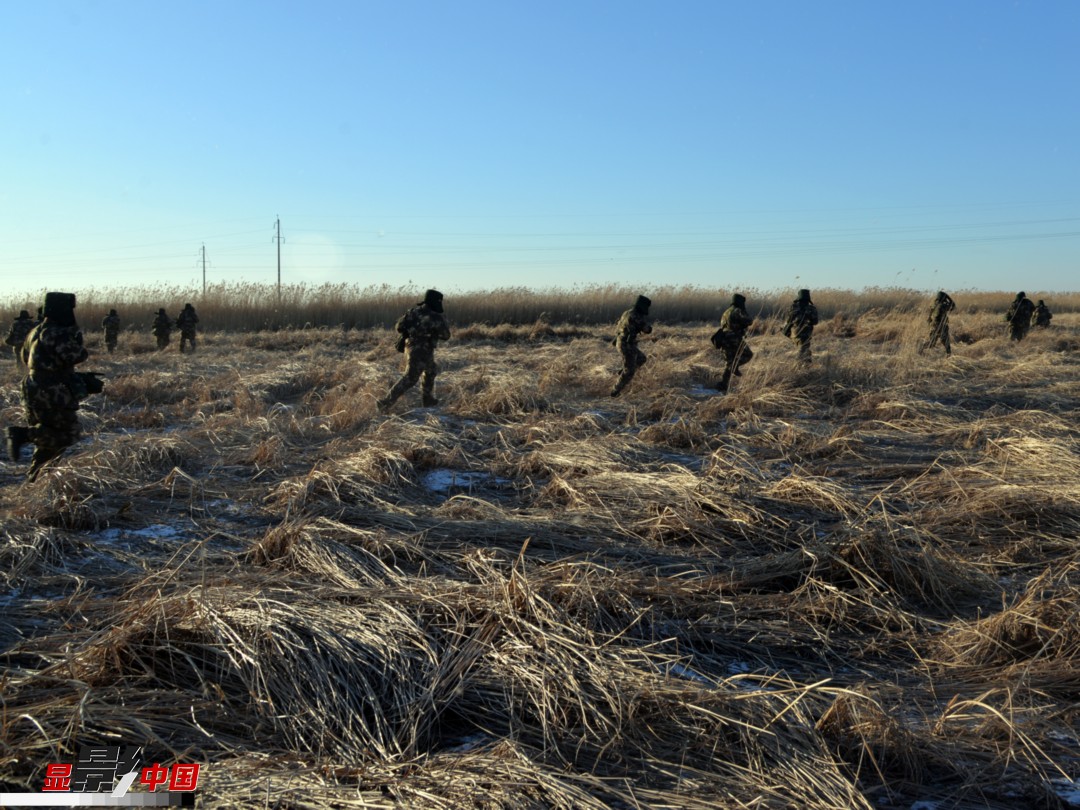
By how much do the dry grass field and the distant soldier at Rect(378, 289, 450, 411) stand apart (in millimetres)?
1807

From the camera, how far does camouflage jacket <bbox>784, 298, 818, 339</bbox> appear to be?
40.0 feet

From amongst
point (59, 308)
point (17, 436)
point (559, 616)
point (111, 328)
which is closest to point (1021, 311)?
point (559, 616)

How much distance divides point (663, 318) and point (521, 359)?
15.6m

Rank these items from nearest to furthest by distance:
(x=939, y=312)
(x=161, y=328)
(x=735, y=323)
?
(x=735, y=323), (x=939, y=312), (x=161, y=328)

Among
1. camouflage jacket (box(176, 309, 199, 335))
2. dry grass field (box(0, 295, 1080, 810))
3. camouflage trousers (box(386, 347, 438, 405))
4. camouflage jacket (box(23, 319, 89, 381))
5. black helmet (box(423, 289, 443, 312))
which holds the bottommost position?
dry grass field (box(0, 295, 1080, 810))

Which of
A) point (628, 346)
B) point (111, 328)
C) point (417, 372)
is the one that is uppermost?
point (111, 328)

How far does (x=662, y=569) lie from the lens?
389cm

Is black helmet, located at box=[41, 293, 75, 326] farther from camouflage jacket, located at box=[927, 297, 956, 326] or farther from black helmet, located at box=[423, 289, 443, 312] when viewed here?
camouflage jacket, located at box=[927, 297, 956, 326]

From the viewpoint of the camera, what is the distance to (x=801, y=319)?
1223 centimetres

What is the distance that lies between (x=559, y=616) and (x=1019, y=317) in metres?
17.0

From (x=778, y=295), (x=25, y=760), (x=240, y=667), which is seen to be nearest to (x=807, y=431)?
(x=240, y=667)

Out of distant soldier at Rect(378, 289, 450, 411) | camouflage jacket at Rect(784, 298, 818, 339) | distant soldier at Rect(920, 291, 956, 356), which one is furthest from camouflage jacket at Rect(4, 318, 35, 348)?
distant soldier at Rect(920, 291, 956, 356)

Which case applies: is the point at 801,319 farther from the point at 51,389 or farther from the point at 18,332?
the point at 18,332

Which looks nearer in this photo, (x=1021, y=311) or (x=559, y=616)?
(x=559, y=616)
